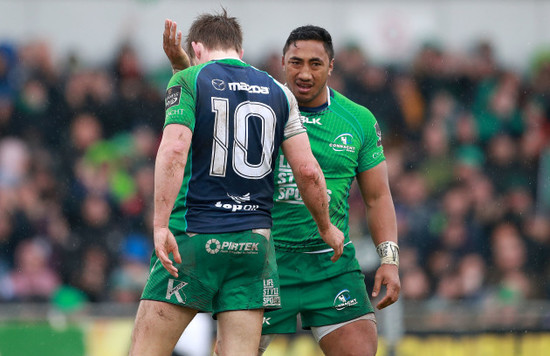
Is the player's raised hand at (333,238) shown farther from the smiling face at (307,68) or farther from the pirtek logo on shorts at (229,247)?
the smiling face at (307,68)

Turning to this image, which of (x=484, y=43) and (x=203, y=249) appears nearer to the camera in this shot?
(x=203, y=249)

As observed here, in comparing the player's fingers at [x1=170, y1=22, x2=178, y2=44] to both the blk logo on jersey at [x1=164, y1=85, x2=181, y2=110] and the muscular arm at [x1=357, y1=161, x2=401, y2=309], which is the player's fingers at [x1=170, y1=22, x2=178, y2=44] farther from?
the muscular arm at [x1=357, y1=161, x2=401, y2=309]

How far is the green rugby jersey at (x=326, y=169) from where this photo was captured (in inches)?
232

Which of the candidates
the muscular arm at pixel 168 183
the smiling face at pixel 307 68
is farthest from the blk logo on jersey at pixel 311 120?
the muscular arm at pixel 168 183

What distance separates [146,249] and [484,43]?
22.0 ft

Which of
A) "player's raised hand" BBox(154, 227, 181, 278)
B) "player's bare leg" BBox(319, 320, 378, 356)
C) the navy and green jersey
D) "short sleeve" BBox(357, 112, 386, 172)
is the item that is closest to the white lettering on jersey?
the navy and green jersey

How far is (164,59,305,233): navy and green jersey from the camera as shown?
4.82m

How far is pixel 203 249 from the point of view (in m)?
4.82

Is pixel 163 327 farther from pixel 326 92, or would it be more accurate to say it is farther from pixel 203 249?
pixel 326 92

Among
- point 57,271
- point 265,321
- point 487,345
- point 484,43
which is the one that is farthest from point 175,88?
point 484,43

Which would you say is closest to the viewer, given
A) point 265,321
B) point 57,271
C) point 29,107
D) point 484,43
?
point 265,321

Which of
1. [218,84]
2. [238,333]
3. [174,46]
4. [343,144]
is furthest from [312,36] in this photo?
[238,333]

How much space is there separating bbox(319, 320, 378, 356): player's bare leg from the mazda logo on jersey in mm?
1914

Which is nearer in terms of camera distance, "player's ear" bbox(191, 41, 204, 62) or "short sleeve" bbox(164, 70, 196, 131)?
"short sleeve" bbox(164, 70, 196, 131)
